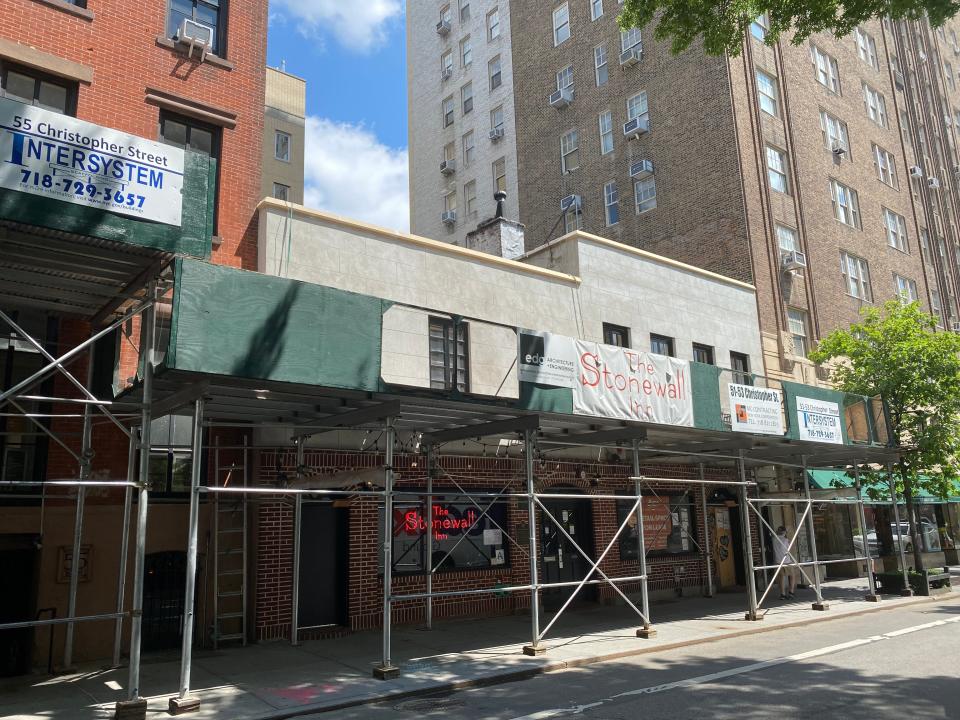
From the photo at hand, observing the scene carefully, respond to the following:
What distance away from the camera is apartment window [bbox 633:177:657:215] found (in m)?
27.5

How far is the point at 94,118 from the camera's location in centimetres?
1252

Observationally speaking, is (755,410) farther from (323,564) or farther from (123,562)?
(123,562)

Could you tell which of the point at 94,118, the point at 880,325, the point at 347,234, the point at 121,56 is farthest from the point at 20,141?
the point at 880,325

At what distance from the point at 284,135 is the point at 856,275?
31736 millimetres

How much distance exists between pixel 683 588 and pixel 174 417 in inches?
550

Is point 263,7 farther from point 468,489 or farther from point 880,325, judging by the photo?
point 880,325

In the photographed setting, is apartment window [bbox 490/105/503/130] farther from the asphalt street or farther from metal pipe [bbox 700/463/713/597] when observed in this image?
the asphalt street

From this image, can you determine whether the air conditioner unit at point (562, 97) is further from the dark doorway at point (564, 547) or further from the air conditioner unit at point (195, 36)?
the air conditioner unit at point (195, 36)

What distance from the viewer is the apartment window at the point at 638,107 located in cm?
2827

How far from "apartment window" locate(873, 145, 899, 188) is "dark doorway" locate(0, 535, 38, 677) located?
3412 cm

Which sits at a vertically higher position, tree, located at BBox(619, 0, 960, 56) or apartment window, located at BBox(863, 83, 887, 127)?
apartment window, located at BBox(863, 83, 887, 127)

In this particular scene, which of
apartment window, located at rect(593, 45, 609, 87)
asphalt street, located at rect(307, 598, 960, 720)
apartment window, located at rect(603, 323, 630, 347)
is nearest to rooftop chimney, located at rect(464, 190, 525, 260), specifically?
apartment window, located at rect(603, 323, 630, 347)

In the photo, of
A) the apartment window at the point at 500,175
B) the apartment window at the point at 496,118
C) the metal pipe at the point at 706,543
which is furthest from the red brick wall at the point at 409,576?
the apartment window at the point at 496,118

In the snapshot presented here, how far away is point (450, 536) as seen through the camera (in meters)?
15.7
